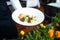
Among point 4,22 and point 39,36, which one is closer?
point 39,36

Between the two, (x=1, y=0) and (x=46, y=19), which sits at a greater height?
(x=1, y=0)

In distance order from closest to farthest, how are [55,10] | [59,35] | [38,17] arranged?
1. [59,35]
2. [38,17]
3. [55,10]

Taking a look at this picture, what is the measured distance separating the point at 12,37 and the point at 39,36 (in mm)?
198

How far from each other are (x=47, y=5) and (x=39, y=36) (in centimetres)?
44

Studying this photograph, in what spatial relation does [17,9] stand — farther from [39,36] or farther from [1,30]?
[39,36]

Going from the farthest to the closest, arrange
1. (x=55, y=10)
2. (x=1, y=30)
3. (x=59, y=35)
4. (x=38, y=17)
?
(x=55, y=10), (x=38, y=17), (x=1, y=30), (x=59, y=35)

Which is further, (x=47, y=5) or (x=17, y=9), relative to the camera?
(x=47, y=5)

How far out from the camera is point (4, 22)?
766 mm

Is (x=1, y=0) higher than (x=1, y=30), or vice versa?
(x=1, y=0)

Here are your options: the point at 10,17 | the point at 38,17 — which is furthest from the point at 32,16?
the point at 10,17

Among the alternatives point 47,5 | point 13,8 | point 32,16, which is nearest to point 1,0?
point 13,8

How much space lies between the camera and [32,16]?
88 cm

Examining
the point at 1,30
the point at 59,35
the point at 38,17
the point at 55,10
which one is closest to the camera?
the point at 59,35

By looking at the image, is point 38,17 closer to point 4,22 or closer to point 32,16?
point 32,16
